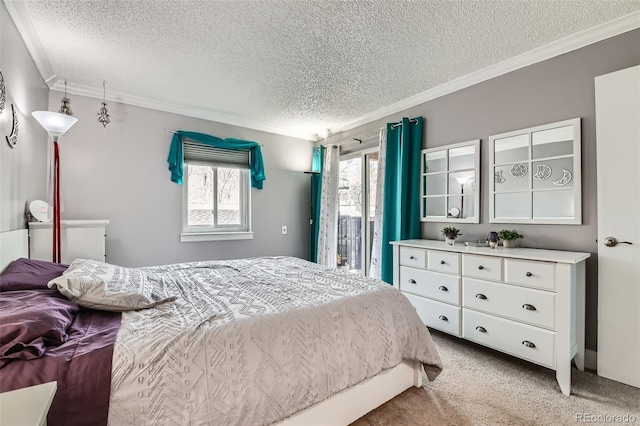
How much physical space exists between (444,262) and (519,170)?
1028 millimetres

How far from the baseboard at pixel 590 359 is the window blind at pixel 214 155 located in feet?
12.8

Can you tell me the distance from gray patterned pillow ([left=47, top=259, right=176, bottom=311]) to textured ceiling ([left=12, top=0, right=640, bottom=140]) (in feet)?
5.34

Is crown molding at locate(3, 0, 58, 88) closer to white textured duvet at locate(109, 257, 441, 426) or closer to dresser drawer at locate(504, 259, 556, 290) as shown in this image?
white textured duvet at locate(109, 257, 441, 426)

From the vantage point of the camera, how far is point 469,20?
197 centimetres

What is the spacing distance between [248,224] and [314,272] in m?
2.12

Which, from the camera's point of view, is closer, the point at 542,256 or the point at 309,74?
the point at 542,256

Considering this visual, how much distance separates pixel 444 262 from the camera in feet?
8.21

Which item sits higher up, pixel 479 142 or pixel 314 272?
pixel 479 142

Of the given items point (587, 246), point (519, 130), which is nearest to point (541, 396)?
point (587, 246)

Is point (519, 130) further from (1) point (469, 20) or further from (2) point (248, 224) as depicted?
(2) point (248, 224)

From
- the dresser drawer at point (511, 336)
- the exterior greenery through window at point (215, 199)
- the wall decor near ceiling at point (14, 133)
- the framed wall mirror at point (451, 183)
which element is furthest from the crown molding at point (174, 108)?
the dresser drawer at point (511, 336)

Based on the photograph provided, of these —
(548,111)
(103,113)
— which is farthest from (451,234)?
(103,113)

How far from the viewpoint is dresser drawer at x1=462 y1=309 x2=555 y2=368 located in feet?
6.32

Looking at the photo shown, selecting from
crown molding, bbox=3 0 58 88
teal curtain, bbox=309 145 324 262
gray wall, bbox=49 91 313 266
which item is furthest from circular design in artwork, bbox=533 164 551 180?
crown molding, bbox=3 0 58 88
